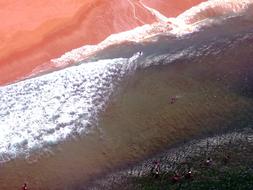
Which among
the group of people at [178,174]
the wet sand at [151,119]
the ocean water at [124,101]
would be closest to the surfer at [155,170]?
the group of people at [178,174]

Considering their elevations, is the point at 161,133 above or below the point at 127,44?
below

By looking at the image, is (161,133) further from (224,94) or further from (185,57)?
(185,57)

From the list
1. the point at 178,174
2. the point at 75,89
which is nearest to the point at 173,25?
the point at 75,89

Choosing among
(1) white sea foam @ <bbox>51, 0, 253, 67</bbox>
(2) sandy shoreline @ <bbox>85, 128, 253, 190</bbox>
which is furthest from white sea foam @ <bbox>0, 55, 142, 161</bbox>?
(2) sandy shoreline @ <bbox>85, 128, 253, 190</bbox>

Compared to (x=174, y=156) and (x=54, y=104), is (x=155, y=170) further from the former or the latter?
(x=54, y=104)

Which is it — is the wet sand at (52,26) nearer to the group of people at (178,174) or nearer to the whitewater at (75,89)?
the whitewater at (75,89)

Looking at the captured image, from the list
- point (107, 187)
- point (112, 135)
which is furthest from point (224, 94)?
point (107, 187)
